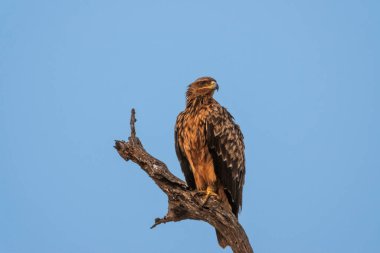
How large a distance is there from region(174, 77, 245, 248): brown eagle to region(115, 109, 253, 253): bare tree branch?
1.25 feet

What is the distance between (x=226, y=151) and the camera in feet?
24.4

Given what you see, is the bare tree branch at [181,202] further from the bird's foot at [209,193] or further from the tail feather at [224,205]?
the tail feather at [224,205]

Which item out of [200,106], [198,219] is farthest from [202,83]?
[198,219]

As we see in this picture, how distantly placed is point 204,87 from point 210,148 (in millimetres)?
950

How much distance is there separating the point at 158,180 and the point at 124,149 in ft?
1.95

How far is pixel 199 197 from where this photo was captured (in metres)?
6.98

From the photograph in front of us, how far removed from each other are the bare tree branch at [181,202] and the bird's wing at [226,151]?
18.8 inches

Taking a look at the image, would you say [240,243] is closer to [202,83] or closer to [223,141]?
[223,141]

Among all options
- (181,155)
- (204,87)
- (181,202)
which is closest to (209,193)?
(181,202)

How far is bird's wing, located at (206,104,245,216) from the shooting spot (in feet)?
24.1

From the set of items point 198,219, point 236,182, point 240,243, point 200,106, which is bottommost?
point 240,243

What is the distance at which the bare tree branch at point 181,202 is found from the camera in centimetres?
664

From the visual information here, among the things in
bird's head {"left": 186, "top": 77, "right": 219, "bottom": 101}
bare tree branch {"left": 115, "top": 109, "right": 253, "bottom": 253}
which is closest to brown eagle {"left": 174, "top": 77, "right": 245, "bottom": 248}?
bird's head {"left": 186, "top": 77, "right": 219, "bottom": 101}

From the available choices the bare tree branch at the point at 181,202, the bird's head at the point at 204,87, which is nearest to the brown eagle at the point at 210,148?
the bird's head at the point at 204,87
